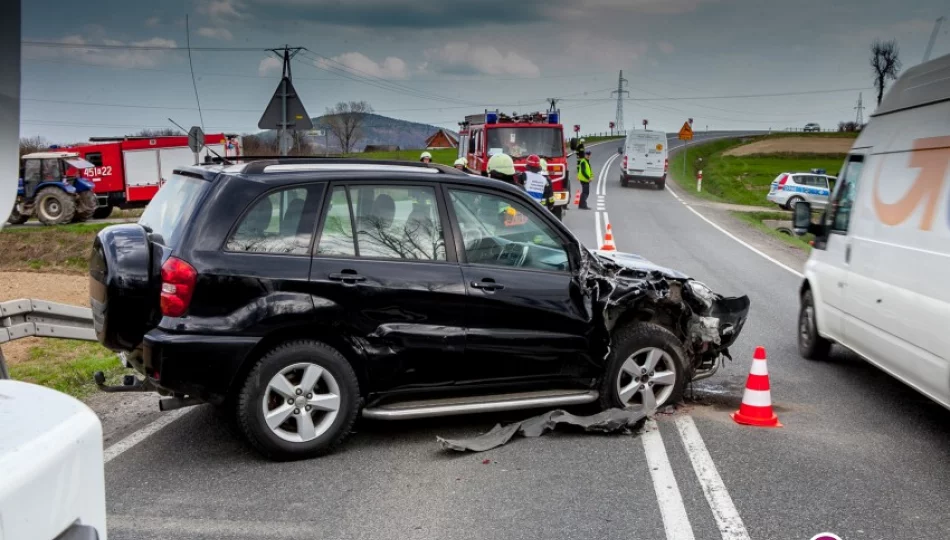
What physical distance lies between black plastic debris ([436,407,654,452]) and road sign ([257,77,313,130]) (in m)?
8.91

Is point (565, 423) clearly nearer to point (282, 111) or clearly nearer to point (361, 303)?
point (361, 303)

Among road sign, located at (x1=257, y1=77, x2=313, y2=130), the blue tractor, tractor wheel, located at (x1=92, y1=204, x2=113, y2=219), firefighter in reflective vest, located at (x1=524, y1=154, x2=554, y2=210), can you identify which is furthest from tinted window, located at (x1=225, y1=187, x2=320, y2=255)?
tractor wheel, located at (x1=92, y1=204, x2=113, y2=219)

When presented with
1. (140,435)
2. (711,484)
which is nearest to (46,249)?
(140,435)

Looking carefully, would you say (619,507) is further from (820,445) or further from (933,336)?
(933,336)

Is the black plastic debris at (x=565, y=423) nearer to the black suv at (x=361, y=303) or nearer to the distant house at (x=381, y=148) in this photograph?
the black suv at (x=361, y=303)

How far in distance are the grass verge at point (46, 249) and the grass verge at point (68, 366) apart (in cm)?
1137

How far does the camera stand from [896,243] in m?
6.45

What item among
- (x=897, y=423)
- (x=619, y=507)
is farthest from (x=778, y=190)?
(x=619, y=507)

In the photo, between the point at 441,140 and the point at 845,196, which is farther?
the point at 441,140

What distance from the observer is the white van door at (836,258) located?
766 cm

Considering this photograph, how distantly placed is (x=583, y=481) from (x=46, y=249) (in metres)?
22.0

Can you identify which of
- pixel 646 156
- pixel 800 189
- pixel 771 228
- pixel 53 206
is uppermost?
pixel 646 156

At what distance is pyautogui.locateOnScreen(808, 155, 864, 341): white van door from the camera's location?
7.66m

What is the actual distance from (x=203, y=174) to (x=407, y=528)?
2.67 meters
